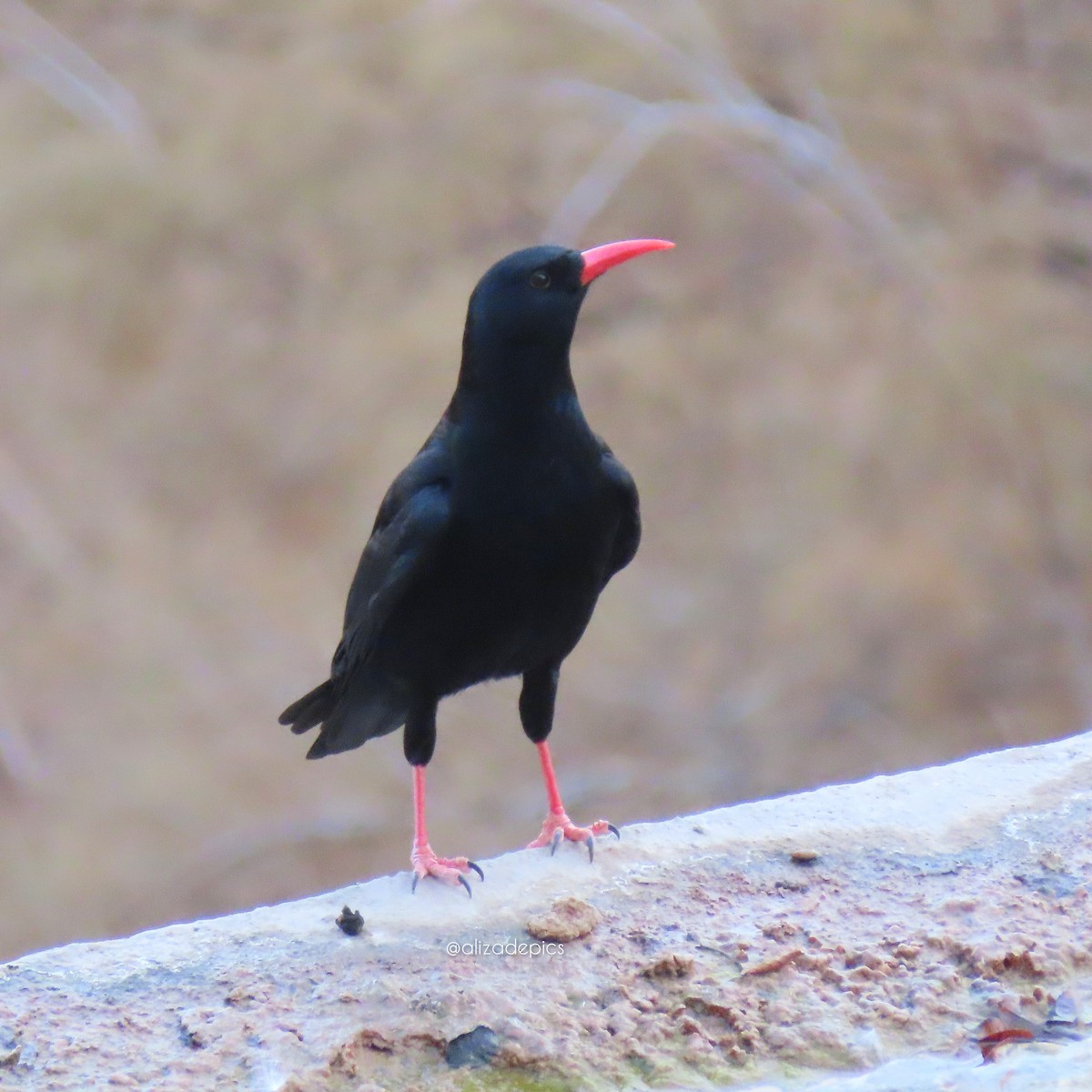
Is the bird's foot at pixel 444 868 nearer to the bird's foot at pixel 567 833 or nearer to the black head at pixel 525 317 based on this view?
the bird's foot at pixel 567 833

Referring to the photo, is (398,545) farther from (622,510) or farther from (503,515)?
(622,510)

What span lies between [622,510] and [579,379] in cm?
543

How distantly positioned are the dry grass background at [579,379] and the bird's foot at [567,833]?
4.99m

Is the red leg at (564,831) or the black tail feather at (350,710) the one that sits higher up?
the black tail feather at (350,710)

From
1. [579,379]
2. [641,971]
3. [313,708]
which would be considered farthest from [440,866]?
[579,379]

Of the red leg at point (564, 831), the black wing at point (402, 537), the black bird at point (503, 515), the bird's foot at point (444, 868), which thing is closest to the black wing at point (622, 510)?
the black bird at point (503, 515)

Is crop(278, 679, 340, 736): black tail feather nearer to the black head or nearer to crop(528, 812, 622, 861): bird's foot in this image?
crop(528, 812, 622, 861): bird's foot

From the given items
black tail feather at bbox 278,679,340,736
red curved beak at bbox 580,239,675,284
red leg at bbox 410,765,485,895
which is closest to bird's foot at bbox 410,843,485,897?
red leg at bbox 410,765,485,895

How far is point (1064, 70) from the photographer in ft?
28.7

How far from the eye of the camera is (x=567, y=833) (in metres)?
3.01

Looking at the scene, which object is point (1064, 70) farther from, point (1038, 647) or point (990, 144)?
point (1038, 647)

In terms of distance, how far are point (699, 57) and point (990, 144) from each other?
5.76 feet

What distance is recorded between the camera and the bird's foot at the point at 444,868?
112 inches

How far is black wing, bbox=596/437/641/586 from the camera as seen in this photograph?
297 centimetres
